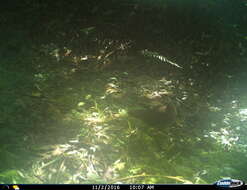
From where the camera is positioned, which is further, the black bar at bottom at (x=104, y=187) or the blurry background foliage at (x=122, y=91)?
the blurry background foliage at (x=122, y=91)

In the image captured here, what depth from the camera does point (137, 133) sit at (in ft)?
11.9

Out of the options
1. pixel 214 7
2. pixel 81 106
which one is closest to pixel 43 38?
pixel 81 106

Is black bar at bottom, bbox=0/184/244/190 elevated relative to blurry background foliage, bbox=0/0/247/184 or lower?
lower

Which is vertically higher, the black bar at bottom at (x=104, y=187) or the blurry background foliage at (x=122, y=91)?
the blurry background foliage at (x=122, y=91)

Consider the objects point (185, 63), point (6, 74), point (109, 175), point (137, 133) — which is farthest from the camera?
point (185, 63)

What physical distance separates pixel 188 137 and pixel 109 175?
124 cm

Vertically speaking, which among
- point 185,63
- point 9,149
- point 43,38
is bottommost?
point 9,149

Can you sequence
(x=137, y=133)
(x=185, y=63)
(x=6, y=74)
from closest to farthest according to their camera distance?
1. (x=137, y=133)
2. (x=6, y=74)
3. (x=185, y=63)

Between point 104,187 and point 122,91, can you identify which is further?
point 122,91

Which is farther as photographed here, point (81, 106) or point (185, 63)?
point (185, 63)

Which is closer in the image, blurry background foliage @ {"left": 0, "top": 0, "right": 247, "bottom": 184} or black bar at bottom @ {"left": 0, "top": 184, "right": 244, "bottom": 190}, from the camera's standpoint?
black bar at bottom @ {"left": 0, "top": 184, "right": 244, "bottom": 190}

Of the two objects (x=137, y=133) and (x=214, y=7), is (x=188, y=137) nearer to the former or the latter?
(x=137, y=133)

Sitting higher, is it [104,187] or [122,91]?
[122,91]

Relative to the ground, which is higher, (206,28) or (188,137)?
(206,28)
